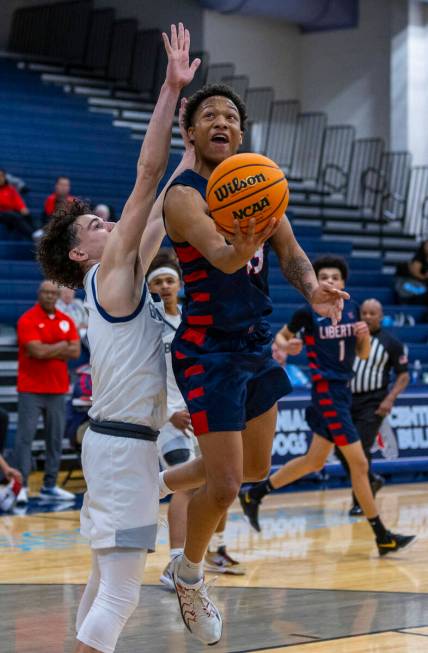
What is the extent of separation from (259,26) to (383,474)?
12.3 meters

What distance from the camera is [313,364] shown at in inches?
322

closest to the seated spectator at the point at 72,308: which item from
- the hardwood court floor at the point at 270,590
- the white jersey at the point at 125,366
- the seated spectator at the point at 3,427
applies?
the seated spectator at the point at 3,427

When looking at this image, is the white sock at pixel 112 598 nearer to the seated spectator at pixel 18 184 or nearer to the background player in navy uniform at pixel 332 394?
the background player in navy uniform at pixel 332 394

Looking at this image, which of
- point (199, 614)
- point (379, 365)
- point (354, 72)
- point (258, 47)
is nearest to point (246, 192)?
point (199, 614)

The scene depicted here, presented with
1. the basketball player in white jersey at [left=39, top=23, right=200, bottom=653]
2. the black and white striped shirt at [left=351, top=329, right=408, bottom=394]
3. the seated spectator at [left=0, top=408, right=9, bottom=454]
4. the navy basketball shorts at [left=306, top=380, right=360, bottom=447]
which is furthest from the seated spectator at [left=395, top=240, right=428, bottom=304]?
the basketball player in white jersey at [left=39, top=23, right=200, bottom=653]

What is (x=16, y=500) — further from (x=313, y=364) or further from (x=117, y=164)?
(x=117, y=164)

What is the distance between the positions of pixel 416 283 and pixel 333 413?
8.86 m

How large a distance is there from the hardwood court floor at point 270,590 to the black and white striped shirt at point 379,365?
1.17m

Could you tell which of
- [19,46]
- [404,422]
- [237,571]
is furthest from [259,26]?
[237,571]

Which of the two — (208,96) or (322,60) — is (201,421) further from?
(322,60)

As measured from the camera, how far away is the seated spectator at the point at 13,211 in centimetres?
1409

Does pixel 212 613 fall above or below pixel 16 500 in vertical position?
above

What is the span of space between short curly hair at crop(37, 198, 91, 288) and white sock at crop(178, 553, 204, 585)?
3.86ft

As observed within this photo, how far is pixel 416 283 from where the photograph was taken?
16.4 metres
